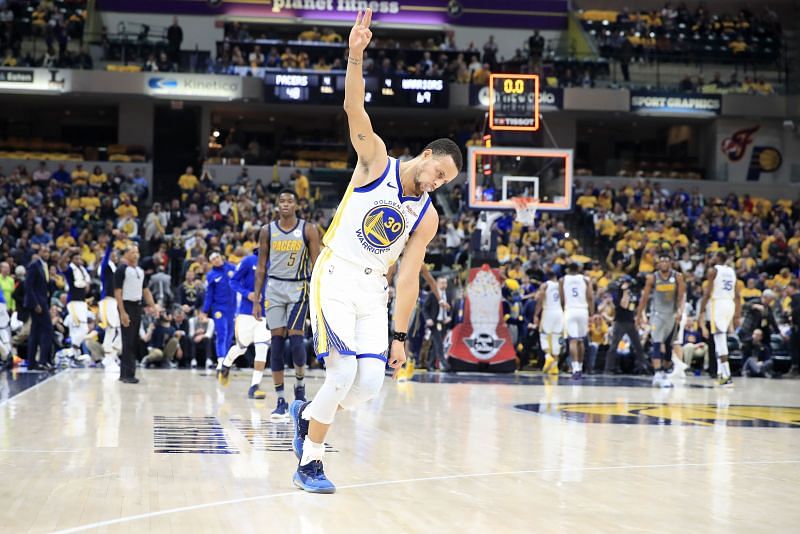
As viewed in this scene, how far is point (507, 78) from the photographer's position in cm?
2517

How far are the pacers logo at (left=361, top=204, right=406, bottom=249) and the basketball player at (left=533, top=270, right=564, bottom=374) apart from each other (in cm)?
1358

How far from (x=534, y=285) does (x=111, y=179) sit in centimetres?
1481

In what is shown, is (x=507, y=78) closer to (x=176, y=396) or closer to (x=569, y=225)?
(x=569, y=225)

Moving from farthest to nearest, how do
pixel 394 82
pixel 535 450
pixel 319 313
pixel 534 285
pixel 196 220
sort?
1. pixel 394 82
2. pixel 196 220
3. pixel 534 285
4. pixel 535 450
5. pixel 319 313

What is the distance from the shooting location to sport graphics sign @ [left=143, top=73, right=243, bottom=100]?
35.8 m

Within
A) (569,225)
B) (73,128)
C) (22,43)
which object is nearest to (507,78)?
(569,225)

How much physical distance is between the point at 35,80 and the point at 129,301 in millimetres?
22748

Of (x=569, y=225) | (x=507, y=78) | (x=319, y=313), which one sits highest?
(x=507, y=78)

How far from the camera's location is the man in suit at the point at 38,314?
17.0 metres

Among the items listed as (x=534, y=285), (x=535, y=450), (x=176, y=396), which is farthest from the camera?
(x=534, y=285)

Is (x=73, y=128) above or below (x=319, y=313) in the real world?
above

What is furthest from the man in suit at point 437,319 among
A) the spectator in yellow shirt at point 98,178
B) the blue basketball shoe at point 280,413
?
the spectator in yellow shirt at point 98,178

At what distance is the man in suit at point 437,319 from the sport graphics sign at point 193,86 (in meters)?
18.1

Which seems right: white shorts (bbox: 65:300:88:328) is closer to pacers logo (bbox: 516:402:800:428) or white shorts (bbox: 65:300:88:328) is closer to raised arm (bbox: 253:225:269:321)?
raised arm (bbox: 253:225:269:321)
